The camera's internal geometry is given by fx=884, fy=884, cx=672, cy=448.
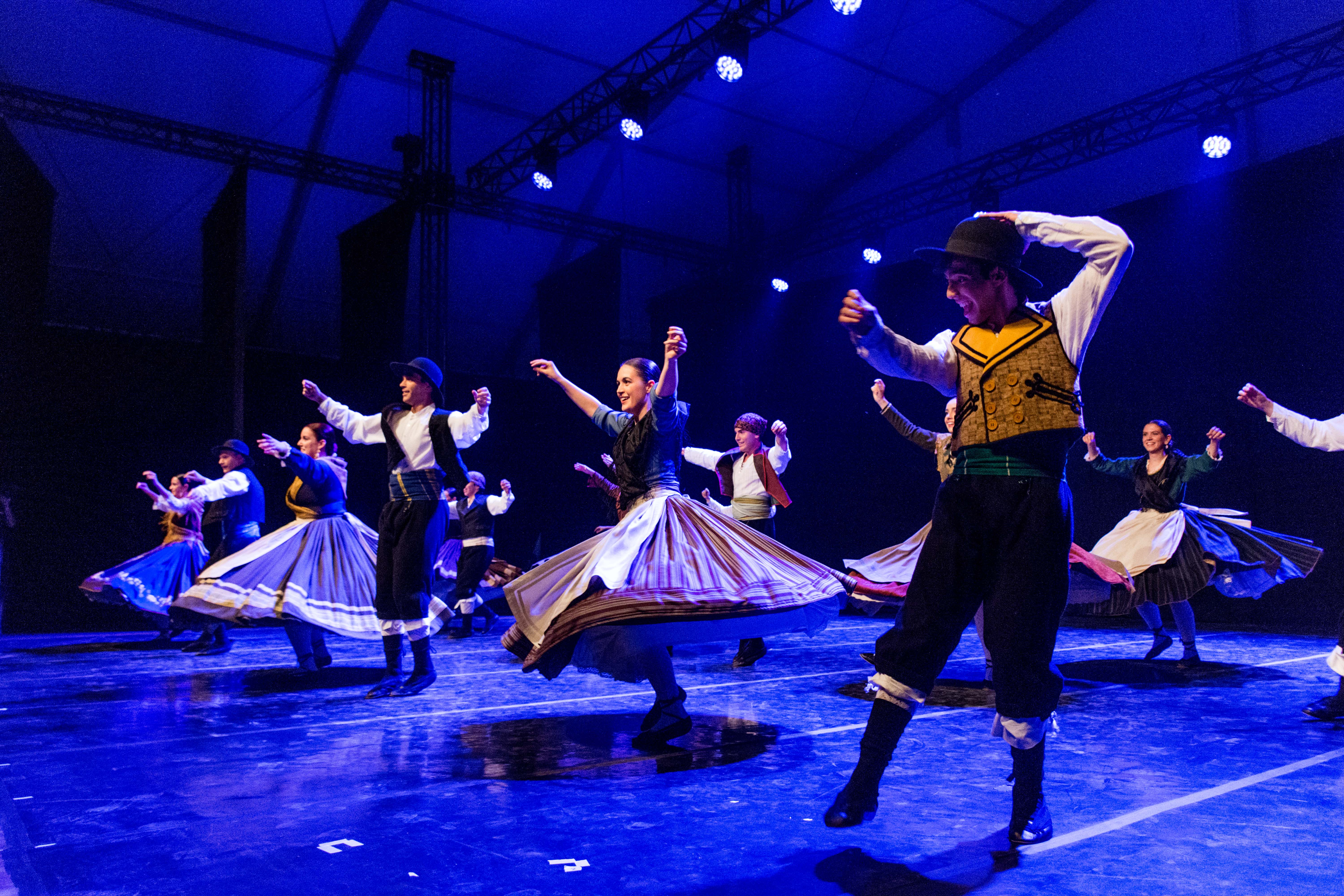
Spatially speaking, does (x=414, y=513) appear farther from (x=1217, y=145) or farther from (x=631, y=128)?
(x=1217, y=145)

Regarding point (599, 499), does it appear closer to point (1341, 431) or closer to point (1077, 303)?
point (1341, 431)

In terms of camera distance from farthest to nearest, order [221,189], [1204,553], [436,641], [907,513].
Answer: [907,513]
[221,189]
[436,641]
[1204,553]

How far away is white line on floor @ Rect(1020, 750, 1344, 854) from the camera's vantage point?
213 cm

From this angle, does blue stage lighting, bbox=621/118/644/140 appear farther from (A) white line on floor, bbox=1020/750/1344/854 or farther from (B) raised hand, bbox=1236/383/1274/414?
(A) white line on floor, bbox=1020/750/1344/854

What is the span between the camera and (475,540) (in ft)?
28.7

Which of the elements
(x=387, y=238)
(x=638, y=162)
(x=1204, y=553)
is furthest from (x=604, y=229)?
(x=1204, y=553)

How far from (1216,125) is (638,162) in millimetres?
6717

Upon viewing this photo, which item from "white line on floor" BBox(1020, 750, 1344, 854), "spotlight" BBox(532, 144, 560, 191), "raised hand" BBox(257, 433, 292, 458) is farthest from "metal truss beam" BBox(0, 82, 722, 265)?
"white line on floor" BBox(1020, 750, 1344, 854)

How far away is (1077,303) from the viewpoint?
218 centimetres

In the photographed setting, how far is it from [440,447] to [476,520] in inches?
165

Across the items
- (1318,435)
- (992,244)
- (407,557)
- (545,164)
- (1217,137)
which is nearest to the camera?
(992,244)

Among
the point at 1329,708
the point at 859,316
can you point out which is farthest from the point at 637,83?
the point at 1329,708

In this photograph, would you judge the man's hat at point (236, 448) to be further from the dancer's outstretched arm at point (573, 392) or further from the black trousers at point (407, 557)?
the dancer's outstretched arm at point (573, 392)

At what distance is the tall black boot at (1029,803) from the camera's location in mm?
2100
